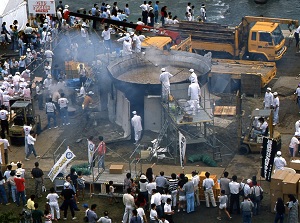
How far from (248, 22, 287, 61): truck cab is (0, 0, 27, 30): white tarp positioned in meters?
14.1

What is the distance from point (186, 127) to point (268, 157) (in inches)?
196

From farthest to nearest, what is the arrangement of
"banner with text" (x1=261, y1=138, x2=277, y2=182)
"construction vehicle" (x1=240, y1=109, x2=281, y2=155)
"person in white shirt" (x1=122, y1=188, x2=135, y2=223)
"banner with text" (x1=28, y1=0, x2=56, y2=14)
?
"banner with text" (x1=28, y1=0, x2=56, y2=14) → "construction vehicle" (x1=240, y1=109, x2=281, y2=155) → "banner with text" (x1=261, y1=138, x2=277, y2=182) → "person in white shirt" (x1=122, y1=188, x2=135, y2=223)

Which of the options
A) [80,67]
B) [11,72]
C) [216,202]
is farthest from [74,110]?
[216,202]

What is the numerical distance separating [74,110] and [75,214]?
9.95 metres

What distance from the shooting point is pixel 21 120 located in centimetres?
3662

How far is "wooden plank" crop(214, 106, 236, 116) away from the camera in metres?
38.2

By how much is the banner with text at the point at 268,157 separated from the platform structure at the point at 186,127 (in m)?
3.08

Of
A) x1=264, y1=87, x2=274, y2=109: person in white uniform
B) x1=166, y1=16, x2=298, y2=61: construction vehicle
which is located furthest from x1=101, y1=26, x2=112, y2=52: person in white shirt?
x1=264, y1=87, x2=274, y2=109: person in white uniform

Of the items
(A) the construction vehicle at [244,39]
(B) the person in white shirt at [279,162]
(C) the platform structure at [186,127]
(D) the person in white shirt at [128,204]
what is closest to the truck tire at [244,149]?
(C) the platform structure at [186,127]

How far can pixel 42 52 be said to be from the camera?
1796 inches

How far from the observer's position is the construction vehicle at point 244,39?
4534cm

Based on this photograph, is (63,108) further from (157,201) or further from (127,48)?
(157,201)

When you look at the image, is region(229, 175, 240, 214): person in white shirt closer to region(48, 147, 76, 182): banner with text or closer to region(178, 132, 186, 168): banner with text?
region(178, 132, 186, 168): banner with text

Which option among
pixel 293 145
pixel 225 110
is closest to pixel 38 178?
pixel 293 145
